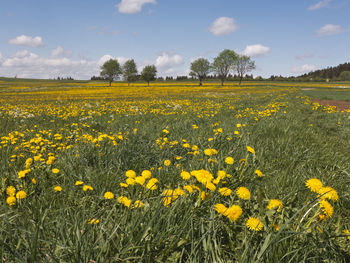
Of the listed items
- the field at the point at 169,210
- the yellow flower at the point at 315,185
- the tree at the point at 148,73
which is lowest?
the field at the point at 169,210

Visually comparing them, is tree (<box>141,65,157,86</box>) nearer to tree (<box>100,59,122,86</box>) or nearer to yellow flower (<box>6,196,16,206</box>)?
tree (<box>100,59,122,86</box>)

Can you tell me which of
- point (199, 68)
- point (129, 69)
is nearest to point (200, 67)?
point (199, 68)

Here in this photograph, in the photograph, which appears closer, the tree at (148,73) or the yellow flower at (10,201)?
the yellow flower at (10,201)

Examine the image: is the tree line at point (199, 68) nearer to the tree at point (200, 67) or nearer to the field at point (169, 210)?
the tree at point (200, 67)

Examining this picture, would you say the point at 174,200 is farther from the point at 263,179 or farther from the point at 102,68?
the point at 102,68

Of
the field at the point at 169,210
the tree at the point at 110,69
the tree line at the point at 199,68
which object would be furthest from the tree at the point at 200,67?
the field at the point at 169,210

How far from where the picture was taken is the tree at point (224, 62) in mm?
74562

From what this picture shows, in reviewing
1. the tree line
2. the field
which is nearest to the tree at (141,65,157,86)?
the tree line

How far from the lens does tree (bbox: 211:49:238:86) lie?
74.6 meters

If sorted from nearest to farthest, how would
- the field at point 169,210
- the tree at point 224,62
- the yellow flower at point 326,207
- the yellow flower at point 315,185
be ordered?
the field at point 169,210 < the yellow flower at point 326,207 < the yellow flower at point 315,185 < the tree at point 224,62

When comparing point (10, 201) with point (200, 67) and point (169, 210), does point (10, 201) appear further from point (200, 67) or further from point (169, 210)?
point (200, 67)

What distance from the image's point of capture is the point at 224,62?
74.9 meters

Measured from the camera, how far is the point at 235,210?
1.41 metres

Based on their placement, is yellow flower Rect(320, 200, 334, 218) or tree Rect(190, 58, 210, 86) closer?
yellow flower Rect(320, 200, 334, 218)
